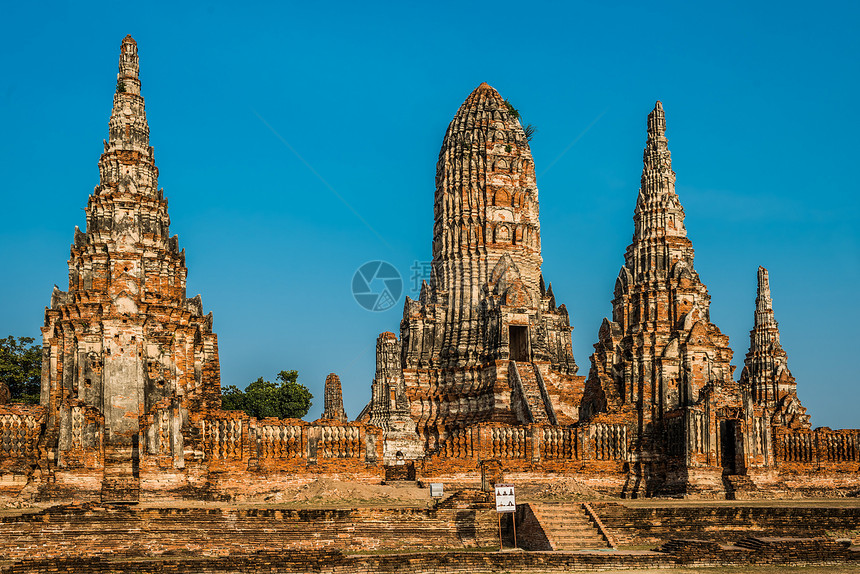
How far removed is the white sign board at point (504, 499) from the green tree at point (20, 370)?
88.9 feet

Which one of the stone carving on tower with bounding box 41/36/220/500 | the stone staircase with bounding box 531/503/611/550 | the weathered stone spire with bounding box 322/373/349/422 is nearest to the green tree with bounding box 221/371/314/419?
the weathered stone spire with bounding box 322/373/349/422

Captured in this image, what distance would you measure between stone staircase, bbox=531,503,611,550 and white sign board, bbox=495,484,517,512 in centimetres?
159

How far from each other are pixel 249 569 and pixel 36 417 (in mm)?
12554

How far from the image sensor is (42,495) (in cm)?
3100

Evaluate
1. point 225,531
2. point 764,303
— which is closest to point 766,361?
point 764,303

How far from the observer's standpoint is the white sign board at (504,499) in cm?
2545

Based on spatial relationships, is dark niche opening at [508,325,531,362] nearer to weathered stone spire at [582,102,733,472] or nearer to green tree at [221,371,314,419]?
weathered stone spire at [582,102,733,472]

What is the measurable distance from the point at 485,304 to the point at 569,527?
62.5 ft

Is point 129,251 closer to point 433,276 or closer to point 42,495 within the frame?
point 42,495

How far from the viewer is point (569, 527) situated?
1090 inches

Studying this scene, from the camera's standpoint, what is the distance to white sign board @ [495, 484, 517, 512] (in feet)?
83.5

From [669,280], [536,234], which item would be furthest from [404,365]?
[669,280]

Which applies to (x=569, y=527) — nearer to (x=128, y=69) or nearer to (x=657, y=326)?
(x=657, y=326)

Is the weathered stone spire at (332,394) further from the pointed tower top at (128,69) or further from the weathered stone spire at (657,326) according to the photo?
the pointed tower top at (128,69)
